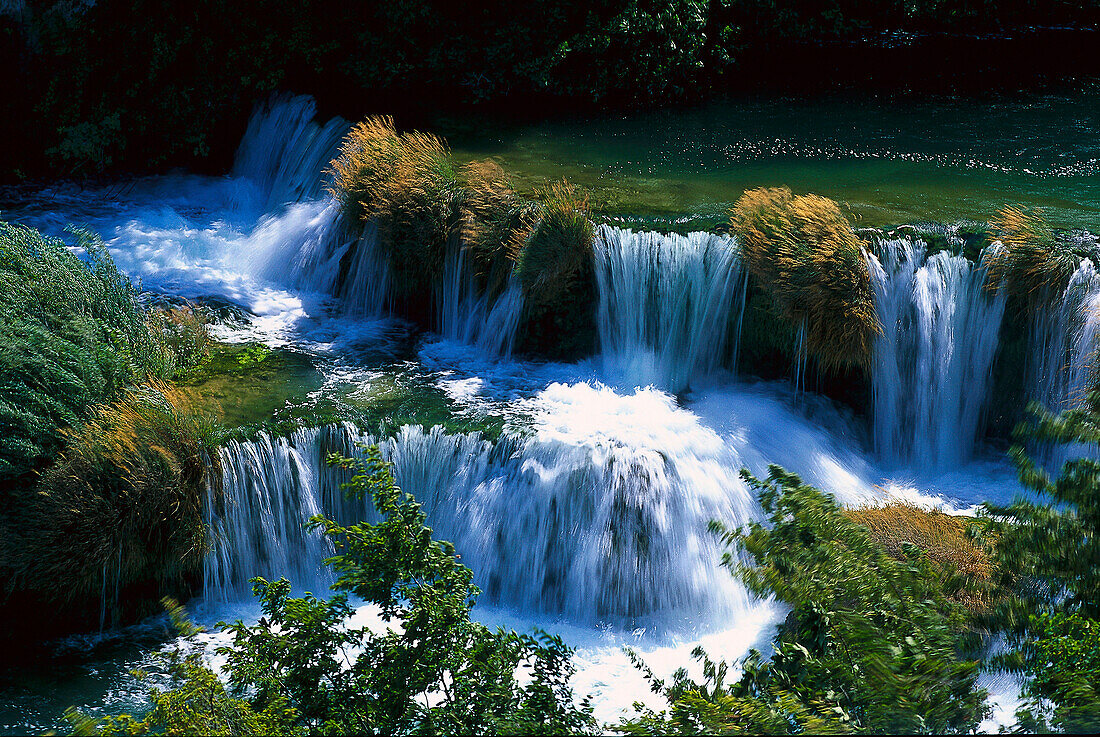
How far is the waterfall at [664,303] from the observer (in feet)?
44.4

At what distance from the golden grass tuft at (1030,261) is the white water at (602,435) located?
34cm

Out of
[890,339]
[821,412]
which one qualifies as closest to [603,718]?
[821,412]

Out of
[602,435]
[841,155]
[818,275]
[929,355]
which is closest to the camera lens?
[602,435]

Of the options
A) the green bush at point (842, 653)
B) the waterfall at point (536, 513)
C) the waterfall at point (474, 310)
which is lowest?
the waterfall at point (536, 513)

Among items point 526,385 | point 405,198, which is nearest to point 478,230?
point 405,198

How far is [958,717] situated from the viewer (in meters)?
6.28

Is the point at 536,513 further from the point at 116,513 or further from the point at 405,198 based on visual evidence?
the point at 405,198

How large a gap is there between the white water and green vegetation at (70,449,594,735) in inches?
122

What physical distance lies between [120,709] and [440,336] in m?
7.09

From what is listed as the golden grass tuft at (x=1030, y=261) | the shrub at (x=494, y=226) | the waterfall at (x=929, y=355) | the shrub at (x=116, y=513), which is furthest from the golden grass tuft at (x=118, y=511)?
the golden grass tuft at (x=1030, y=261)

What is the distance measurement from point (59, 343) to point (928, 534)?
32.2ft

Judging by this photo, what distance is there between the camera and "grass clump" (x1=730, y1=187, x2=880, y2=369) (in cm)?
1264

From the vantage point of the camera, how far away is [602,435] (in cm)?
1187

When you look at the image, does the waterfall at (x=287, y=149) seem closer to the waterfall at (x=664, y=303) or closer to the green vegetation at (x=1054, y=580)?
the waterfall at (x=664, y=303)
